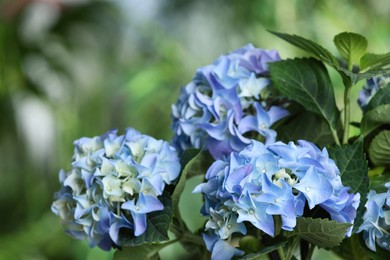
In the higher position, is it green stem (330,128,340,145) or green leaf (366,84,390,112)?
green leaf (366,84,390,112)

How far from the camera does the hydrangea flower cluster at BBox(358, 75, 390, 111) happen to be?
0.54m

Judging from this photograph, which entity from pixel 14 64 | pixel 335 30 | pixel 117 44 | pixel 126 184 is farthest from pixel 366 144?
pixel 117 44

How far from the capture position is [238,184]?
42 cm

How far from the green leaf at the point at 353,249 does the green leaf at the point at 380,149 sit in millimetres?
59

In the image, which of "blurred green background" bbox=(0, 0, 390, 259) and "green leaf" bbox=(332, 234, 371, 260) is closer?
"green leaf" bbox=(332, 234, 371, 260)

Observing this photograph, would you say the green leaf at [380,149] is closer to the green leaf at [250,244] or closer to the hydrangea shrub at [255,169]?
the hydrangea shrub at [255,169]

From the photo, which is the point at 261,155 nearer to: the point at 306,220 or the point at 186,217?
the point at 306,220

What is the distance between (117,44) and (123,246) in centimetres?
242

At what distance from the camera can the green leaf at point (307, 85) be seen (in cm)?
51

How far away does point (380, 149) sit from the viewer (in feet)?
1.64

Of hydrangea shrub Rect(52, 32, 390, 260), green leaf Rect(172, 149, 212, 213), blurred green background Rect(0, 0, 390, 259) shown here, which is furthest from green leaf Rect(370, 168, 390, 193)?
blurred green background Rect(0, 0, 390, 259)

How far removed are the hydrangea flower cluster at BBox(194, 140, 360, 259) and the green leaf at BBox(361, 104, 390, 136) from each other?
74 millimetres

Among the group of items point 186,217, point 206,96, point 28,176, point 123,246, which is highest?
point 206,96

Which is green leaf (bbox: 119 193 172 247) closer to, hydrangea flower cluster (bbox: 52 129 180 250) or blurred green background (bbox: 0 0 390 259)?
hydrangea flower cluster (bbox: 52 129 180 250)
